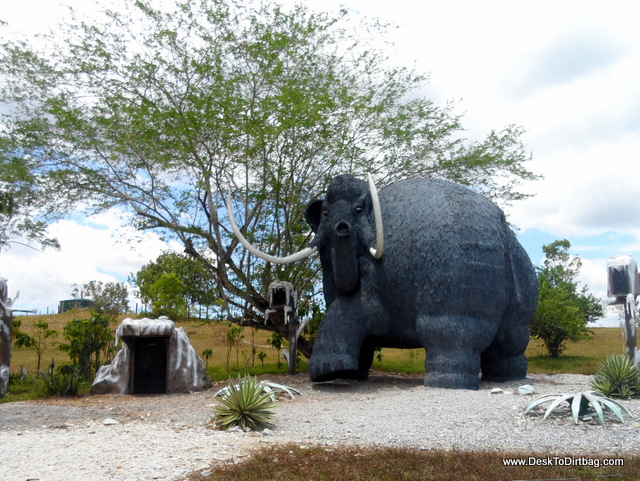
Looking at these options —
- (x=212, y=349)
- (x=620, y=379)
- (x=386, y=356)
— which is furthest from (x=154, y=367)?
(x=386, y=356)

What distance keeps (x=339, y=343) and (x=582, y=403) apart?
3.50 metres

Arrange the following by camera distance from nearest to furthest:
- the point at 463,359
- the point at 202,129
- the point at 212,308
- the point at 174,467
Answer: the point at 174,467 < the point at 463,359 < the point at 202,129 < the point at 212,308

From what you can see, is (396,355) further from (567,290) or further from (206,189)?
(206,189)

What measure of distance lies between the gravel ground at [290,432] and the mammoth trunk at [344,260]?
65.5 inches

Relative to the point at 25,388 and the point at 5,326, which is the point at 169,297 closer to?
the point at 25,388

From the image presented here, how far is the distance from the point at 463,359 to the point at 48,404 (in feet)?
18.6

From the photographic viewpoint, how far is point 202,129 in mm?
11062

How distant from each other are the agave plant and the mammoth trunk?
336 centimetres

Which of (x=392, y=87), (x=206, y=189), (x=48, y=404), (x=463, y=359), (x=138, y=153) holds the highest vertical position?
(x=392, y=87)

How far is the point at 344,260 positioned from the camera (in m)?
8.40

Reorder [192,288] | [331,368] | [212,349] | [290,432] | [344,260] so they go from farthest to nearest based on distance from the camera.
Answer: [212,349] → [192,288] → [344,260] → [331,368] → [290,432]

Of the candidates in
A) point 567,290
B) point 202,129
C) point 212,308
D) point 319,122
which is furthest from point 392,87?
point 567,290

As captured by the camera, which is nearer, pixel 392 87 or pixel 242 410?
pixel 242 410

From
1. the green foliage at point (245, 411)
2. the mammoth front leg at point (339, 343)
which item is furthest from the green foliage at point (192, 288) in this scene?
the green foliage at point (245, 411)
